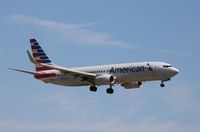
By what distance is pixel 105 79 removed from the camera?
4112 inches

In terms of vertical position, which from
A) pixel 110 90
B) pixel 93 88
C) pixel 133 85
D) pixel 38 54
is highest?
pixel 38 54

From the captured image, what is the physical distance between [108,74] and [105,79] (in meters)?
1.69

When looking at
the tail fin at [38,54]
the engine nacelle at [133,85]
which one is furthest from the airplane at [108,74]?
the tail fin at [38,54]

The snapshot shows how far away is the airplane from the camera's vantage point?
10241cm

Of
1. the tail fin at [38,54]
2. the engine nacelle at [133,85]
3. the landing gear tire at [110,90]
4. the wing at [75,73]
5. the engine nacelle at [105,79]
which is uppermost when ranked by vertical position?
the tail fin at [38,54]

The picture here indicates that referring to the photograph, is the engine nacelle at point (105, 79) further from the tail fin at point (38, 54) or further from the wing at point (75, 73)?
the tail fin at point (38, 54)

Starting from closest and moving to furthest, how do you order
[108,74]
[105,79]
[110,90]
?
[105,79] < [108,74] < [110,90]

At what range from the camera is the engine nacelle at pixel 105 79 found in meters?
104

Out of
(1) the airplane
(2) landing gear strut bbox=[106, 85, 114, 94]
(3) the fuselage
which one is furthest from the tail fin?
(2) landing gear strut bbox=[106, 85, 114, 94]

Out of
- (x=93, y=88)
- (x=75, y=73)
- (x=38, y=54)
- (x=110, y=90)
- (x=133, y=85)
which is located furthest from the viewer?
(x=38, y=54)

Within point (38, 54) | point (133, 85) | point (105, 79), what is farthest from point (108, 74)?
point (38, 54)

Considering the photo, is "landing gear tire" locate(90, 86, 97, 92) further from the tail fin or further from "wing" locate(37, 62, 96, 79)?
the tail fin

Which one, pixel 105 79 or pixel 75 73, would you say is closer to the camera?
pixel 105 79

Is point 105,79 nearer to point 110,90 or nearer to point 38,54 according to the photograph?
point 110,90
